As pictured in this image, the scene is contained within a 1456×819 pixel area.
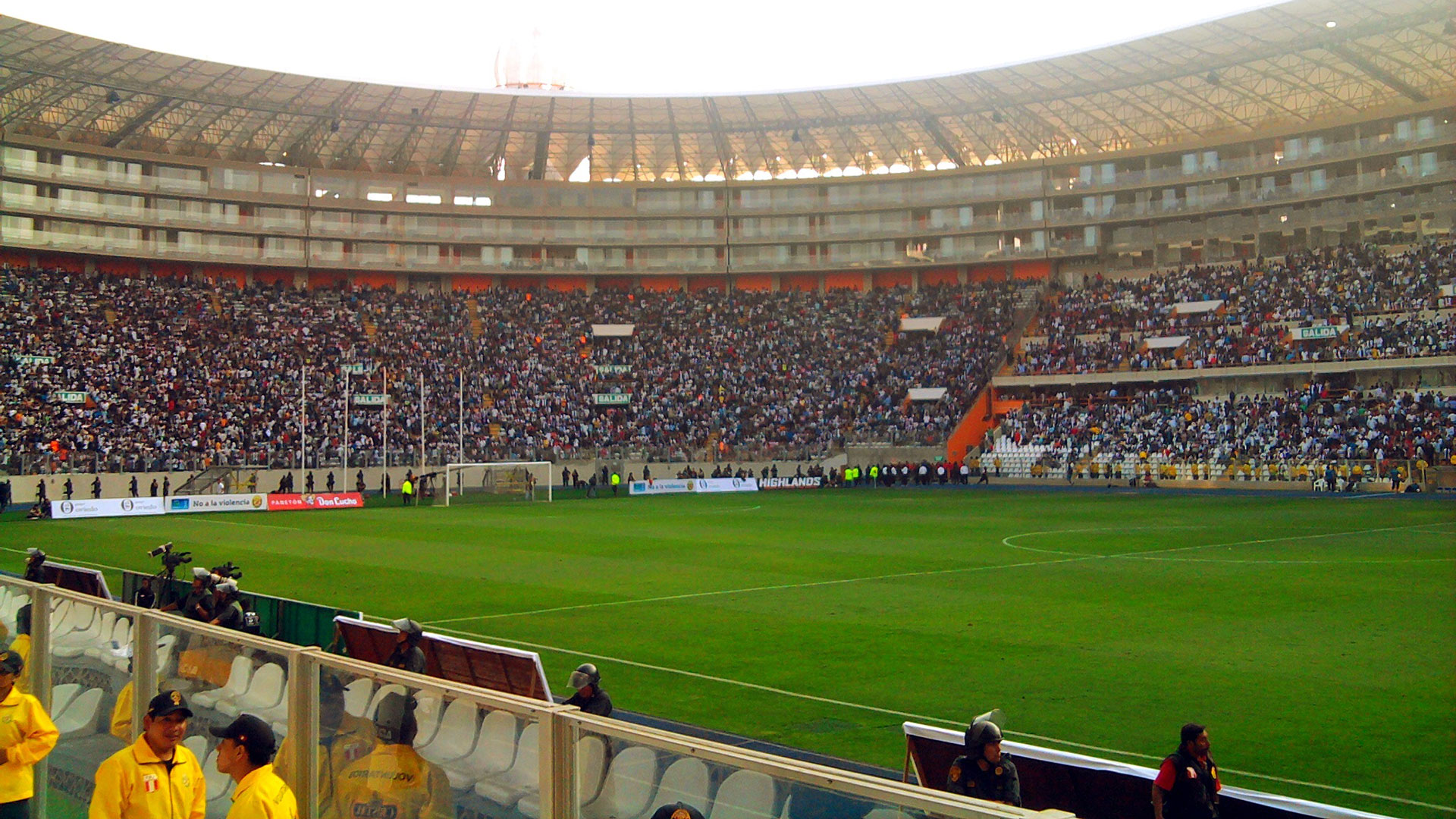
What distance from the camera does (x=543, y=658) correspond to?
17453 millimetres

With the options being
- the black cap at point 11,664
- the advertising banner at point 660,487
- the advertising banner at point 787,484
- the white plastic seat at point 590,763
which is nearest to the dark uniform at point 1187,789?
the white plastic seat at point 590,763

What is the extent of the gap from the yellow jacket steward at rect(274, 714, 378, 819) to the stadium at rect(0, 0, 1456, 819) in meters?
0.04

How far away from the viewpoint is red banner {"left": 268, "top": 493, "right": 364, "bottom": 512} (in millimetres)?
51156

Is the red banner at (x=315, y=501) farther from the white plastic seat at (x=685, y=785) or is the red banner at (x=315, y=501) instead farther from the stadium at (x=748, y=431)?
the white plastic seat at (x=685, y=785)

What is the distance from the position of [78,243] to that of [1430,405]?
244 ft

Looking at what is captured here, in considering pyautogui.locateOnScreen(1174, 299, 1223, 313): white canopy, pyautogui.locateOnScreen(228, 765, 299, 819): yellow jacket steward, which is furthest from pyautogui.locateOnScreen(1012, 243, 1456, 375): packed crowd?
pyautogui.locateOnScreen(228, 765, 299, 819): yellow jacket steward

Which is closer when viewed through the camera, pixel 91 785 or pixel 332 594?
pixel 91 785

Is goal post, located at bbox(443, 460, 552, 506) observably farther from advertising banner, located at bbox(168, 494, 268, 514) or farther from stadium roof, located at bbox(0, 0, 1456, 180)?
stadium roof, located at bbox(0, 0, 1456, 180)

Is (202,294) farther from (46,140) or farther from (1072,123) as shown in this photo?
(1072,123)

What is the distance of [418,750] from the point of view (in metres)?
6.48

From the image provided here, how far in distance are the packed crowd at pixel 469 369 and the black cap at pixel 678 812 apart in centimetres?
5666

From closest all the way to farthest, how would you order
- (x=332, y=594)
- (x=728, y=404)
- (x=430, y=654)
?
(x=430, y=654)
(x=332, y=594)
(x=728, y=404)

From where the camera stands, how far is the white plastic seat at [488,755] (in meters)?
5.96

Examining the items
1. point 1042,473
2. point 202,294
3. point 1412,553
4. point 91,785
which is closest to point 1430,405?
point 1042,473
